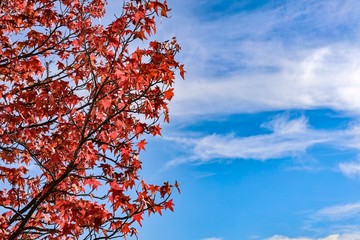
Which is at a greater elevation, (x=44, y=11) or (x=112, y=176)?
(x=44, y=11)

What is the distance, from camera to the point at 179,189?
7.31 meters

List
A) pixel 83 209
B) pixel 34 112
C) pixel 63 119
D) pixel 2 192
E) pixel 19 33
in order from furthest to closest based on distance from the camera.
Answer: pixel 19 33 < pixel 2 192 < pixel 34 112 < pixel 63 119 < pixel 83 209

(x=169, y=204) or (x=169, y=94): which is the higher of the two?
(x=169, y=94)

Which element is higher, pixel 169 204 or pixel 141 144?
pixel 141 144

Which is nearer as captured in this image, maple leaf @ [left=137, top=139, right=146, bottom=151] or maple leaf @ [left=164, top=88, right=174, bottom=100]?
maple leaf @ [left=164, top=88, right=174, bottom=100]

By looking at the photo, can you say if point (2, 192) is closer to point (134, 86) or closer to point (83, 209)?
point (83, 209)

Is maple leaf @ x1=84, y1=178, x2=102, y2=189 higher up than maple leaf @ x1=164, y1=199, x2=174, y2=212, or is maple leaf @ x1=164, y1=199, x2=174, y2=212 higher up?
maple leaf @ x1=84, y1=178, x2=102, y2=189

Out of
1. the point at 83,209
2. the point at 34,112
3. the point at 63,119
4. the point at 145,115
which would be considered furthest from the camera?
the point at 34,112

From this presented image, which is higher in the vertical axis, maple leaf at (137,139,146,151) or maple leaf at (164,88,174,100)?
maple leaf at (164,88,174,100)

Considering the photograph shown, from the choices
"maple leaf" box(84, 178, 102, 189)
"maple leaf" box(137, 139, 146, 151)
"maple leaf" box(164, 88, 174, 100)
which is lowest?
"maple leaf" box(84, 178, 102, 189)

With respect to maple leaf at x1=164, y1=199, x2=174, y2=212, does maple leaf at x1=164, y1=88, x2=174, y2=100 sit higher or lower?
higher

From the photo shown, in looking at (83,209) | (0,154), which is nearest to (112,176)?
(83,209)

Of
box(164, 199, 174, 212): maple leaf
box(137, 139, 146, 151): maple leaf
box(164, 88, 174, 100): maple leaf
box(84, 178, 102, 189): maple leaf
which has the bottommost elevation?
box(164, 199, 174, 212): maple leaf

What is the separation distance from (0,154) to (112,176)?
130 inches
